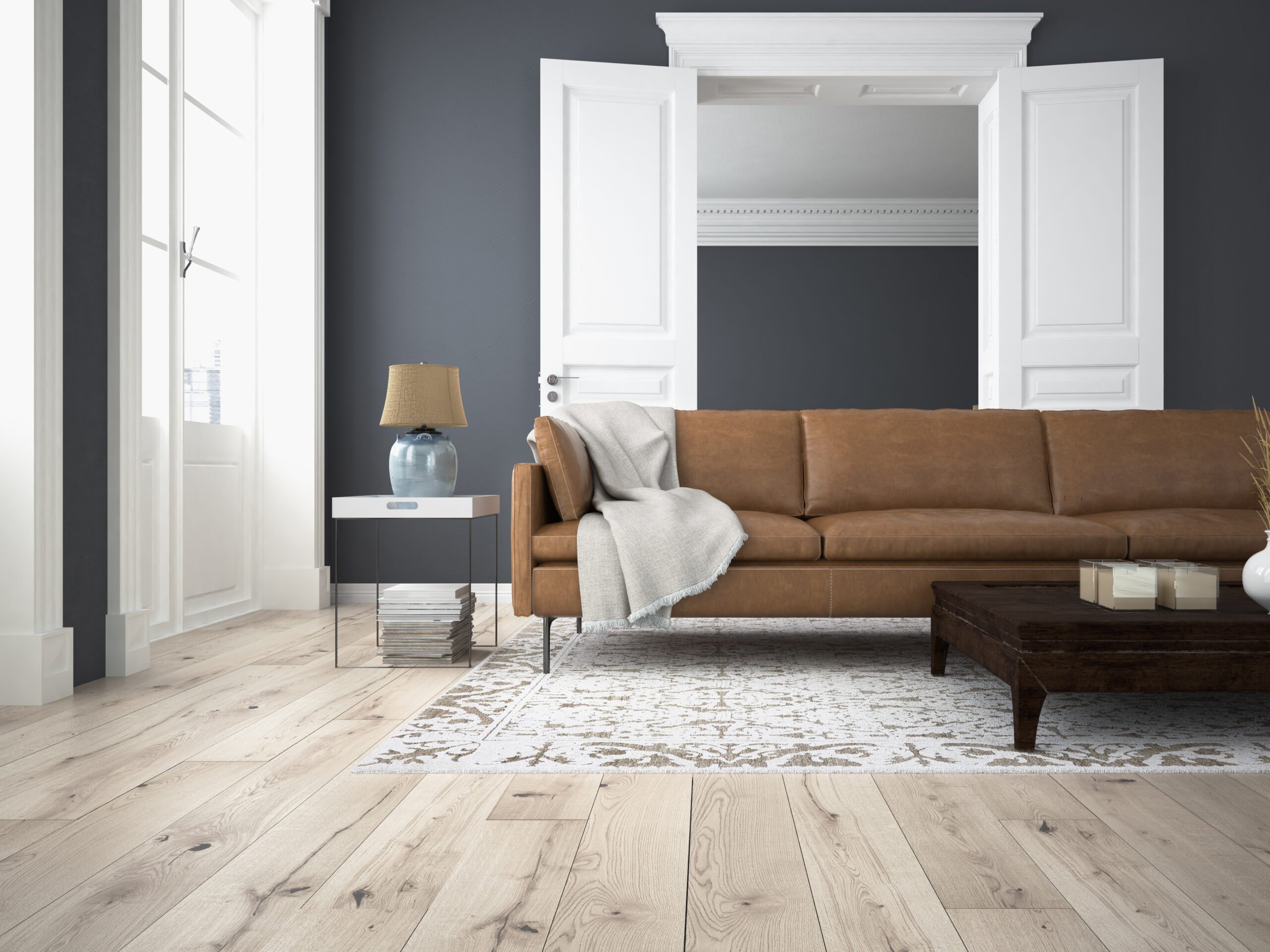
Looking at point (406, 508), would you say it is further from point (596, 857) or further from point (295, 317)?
point (295, 317)

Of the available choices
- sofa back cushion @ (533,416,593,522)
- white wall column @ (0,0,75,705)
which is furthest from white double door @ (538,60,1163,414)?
white wall column @ (0,0,75,705)

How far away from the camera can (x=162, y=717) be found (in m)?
2.27

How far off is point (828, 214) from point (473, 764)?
307 inches

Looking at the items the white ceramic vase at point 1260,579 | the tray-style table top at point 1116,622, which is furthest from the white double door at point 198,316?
the white ceramic vase at point 1260,579

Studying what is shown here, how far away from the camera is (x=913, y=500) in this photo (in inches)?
132

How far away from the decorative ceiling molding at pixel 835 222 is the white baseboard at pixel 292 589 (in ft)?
18.3

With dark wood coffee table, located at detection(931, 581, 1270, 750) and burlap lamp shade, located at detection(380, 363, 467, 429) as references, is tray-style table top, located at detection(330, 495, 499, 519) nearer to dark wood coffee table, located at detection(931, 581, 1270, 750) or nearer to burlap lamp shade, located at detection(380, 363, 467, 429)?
burlap lamp shade, located at detection(380, 363, 467, 429)

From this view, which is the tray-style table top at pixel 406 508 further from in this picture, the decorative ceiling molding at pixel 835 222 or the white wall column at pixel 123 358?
the decorative ceiling molding at pixel 835 222

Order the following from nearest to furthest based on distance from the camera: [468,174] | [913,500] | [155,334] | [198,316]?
1. [913,500]
2. [155,334]
3. [198,316]
4. [468,174]

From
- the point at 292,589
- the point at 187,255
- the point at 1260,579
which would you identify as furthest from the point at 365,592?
the point at 1260,579

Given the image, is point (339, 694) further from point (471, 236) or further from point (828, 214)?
point (828, 214)

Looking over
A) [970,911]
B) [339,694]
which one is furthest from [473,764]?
[970,911]

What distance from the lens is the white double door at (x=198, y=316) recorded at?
11.4ft

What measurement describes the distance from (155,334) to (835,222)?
6674 mm
